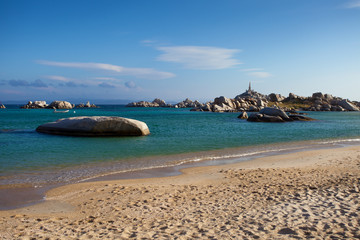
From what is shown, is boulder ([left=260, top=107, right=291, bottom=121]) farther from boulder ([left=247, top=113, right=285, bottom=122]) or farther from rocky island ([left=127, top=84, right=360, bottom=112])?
rocky island ([left=127, top=84, right=360, bottom=112])

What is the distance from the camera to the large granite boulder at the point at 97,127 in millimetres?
23688

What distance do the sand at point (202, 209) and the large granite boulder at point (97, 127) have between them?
558 inches

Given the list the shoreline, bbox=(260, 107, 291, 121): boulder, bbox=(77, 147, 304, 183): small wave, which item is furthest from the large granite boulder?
bbox=(260, 107, 291, 121): boulder

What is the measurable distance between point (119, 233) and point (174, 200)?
8.16 feet

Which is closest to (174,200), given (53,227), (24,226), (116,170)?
(53,227)

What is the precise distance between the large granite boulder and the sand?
46.5 ft

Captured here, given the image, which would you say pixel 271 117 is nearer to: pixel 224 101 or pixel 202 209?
pixel 202 209

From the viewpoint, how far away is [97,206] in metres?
7.55

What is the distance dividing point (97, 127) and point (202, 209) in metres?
18.4

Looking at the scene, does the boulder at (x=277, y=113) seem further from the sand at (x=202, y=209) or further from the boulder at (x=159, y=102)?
the boulder at (x=159, y=102)

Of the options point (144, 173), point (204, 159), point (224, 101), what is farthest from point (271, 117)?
point (224, 101)

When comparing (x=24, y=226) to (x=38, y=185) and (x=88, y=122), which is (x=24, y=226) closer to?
(x=38, y=185)

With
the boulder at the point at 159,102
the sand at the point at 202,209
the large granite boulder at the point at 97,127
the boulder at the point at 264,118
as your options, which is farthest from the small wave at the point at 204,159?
the boulder at the point at 159,102

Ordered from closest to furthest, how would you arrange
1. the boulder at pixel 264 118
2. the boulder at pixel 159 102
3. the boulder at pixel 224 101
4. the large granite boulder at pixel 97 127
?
the large granite boulder at pixel 97 127, the boulder at pixel 264 118, the boulder at pixel 224 101, the boulder at pixel 159 102
